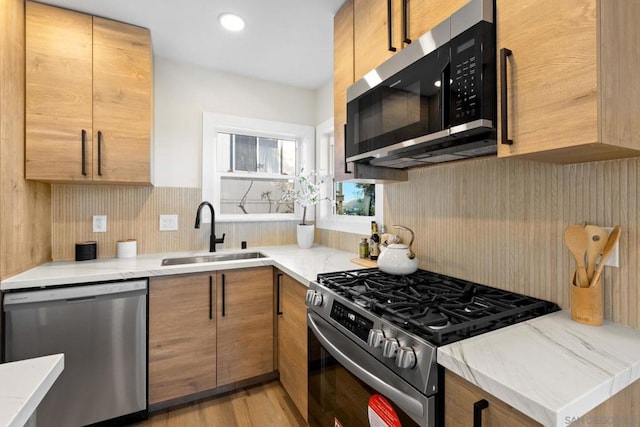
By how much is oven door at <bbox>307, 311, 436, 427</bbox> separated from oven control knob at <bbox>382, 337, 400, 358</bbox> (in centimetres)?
8

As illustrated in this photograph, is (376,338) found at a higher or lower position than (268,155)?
lower

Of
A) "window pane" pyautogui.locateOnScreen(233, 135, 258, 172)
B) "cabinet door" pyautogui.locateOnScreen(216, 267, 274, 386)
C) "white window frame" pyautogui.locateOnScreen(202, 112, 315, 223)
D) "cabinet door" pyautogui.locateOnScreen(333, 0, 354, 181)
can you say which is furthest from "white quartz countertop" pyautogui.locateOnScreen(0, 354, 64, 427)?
"window pane" pyautogui.locateOnScreen(233, 135, 258, 172)

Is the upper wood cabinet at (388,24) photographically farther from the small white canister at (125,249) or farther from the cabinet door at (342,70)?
the small white canister at (125,249)

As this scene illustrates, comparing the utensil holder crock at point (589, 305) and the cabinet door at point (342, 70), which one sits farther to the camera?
the cabinet door at point (342, 70)

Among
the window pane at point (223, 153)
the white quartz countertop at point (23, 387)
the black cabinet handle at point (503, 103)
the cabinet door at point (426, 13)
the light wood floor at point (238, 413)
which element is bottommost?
the light wood floor at point (238, 413)

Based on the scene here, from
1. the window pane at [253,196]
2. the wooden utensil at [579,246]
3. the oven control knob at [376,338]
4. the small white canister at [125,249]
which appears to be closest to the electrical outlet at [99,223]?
the small white canister at [125,249]

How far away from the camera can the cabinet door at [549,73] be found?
28.5 inches

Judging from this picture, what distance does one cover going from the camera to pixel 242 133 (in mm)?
2717

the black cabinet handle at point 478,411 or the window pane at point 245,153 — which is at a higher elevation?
the window pane at point 245,153

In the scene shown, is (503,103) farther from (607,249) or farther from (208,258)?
(208,258)

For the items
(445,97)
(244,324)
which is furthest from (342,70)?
(244,324)

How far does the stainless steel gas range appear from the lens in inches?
32.3

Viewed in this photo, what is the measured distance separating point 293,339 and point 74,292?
1218mm

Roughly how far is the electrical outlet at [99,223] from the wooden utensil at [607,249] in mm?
2738
